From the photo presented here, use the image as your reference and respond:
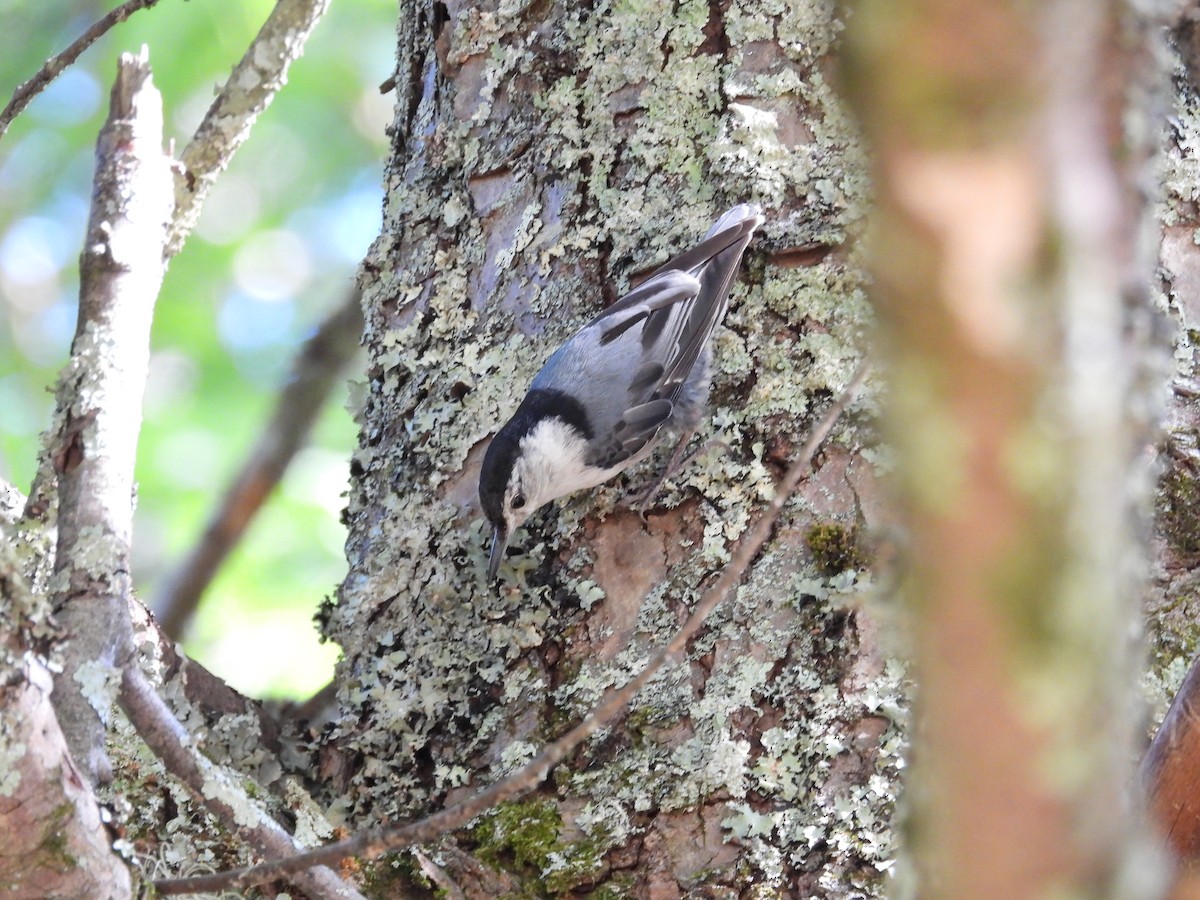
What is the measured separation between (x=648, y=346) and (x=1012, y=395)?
7.06 feet

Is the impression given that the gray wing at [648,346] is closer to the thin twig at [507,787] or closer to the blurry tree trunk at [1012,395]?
the thin twig at [507,787]

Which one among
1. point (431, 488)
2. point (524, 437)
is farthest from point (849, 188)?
point (431, 488)

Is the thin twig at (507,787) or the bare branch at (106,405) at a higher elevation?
the bare branch at (106,405)

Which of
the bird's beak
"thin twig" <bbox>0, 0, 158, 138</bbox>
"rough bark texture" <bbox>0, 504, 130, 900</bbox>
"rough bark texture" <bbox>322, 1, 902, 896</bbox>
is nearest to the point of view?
"rough bark texture" <bbox>0, 504, 130, 900</bbox>

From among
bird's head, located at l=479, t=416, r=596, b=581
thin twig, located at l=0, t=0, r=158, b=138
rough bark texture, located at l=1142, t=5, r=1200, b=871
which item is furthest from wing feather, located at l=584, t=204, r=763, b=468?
thin twig, located at l=0, t=0, r=158, b=138

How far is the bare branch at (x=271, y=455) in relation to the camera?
2.98 meters

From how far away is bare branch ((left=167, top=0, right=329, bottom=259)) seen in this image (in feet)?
7.88

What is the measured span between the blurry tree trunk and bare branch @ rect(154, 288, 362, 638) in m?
2.66

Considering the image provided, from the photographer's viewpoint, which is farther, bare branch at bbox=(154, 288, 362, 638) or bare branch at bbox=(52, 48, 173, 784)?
bare branch at bbox=(154, 288, 362, 638)

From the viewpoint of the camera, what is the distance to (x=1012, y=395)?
0.52 meters

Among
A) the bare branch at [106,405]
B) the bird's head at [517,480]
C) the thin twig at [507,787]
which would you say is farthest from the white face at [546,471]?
the thin twig at [507,787]

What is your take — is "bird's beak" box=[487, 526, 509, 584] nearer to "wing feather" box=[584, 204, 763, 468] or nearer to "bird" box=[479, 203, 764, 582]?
"bird" box=[479, 203, 764, 582]

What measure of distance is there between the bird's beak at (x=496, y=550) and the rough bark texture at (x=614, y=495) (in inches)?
1.4

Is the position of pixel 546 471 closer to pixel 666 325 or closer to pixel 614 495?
pixel 614 495
